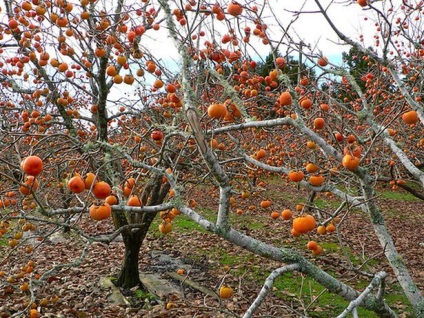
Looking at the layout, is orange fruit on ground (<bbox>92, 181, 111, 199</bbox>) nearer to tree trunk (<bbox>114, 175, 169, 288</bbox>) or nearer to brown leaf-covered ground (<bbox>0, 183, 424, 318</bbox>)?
brown leaf-covered ground (<bbox>0, 183, 424, 318</bbox>)

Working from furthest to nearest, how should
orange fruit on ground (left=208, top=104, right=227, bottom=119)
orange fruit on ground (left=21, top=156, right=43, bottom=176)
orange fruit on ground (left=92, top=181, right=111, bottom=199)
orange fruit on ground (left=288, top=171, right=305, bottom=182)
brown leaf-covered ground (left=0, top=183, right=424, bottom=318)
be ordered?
brown leaf-covered ground (left=0, top=183, right=424, bottom=318)
orange fruit on ground (left=288, top=171, right=305, bottom=182)
orange fruit on ground (left=208, top=104, right=227, bottom=119)
orange fruit on ground (left=92, top=181, right=111, bottom=199)
orange fruit on ground (left=21, top=156, right=43, bottom=176)

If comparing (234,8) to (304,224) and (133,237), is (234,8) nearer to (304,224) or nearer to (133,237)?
(304,224)

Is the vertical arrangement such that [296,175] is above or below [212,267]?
above

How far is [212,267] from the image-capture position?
23.5 ft

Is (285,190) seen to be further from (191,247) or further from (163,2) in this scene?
(163,2)

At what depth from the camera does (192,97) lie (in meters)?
2.05

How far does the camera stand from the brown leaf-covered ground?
5.06 m

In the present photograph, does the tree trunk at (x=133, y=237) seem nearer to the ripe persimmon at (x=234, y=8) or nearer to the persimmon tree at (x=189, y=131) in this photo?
the persimmon tree at (x=189, y=131)

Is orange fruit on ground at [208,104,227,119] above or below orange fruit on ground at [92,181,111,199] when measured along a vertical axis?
above

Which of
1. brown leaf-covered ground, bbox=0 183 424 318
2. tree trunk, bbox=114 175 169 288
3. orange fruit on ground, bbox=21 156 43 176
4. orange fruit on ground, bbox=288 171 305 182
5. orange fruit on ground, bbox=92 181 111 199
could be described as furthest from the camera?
tree trunk, bbox=114 175 169 288

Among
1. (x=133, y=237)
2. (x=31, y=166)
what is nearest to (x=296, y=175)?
(x=31, y=166)

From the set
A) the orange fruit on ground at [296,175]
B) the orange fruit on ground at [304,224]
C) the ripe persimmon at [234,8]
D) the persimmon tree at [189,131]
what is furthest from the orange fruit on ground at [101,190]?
the ripe persimmon at [234,8]

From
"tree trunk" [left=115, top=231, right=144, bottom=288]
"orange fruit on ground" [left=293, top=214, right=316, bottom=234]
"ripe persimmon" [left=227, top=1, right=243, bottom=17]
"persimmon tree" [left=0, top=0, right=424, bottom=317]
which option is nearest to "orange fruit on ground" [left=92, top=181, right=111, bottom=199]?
"persimmon tree" [left=0, top=0, right=424, bottom=317]

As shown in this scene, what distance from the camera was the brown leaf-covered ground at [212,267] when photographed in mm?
5057
